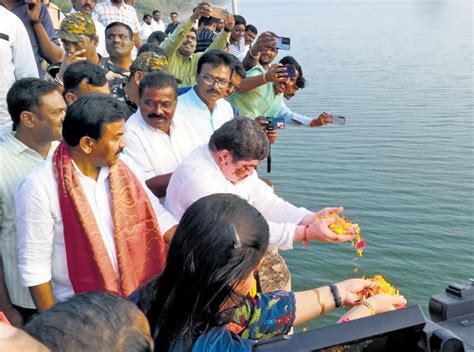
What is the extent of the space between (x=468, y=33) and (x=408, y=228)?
2401 centimetres

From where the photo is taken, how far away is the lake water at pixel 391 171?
7.95m

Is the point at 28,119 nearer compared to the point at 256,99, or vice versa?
the point at 28,119

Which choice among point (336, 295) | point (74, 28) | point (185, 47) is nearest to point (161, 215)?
point (336, 295)

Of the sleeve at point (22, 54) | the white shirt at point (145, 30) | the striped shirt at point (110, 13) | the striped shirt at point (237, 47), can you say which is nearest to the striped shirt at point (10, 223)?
the sleeve at point (22, 54)

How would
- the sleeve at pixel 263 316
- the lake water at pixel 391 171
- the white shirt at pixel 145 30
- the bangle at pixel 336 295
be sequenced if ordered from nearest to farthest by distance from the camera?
1. the sleeve at pixel 263 316
2. the bangle at pixel 336 295
3. the lake water at pixel 391 171
4. the white shirt at pixel 145 30

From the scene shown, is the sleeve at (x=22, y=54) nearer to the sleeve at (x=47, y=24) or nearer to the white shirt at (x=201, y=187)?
the sleeve at (x=47, y=24)

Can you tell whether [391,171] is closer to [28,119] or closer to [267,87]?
[267,87]

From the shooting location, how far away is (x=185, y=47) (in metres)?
5.98

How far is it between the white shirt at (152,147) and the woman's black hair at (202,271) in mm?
1570

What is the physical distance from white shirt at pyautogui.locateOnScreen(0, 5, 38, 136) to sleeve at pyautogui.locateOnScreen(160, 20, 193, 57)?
6.70 feet

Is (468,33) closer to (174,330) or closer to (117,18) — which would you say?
(117,18)

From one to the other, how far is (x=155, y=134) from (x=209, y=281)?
1.80 meters

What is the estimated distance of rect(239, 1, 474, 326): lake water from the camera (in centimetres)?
795

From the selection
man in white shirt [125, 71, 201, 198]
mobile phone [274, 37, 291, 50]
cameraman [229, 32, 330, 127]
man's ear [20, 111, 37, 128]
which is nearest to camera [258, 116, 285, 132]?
cameraman [229, 32, 330, 127]
